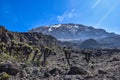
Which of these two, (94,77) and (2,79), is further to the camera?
(94,77)

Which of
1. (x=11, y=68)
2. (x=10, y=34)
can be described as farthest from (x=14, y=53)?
(x=10, y=34)

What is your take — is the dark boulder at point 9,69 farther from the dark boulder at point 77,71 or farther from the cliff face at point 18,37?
the cliff face at point 18,37

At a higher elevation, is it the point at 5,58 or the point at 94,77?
the point at 5,58

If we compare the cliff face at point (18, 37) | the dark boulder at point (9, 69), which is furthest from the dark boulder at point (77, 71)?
the cliff face at point (18, 37)

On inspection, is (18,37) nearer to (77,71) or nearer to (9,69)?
(9,69)

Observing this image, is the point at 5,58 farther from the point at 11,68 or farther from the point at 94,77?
the point at 94,77

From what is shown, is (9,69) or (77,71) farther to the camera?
(77,71)

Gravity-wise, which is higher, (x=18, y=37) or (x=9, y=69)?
(x=18, y=37)

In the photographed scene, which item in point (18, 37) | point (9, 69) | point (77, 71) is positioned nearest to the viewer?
point (9, 69)

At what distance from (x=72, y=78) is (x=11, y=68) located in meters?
13.1

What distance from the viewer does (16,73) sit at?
202ft

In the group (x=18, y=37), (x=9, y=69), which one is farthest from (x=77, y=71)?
(x=18, y=37)

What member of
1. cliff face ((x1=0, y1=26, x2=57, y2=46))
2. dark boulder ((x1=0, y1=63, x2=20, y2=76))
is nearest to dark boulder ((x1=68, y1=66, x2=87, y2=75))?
dark boulder ((x1=0, y1=63, x2=20, y2=76))

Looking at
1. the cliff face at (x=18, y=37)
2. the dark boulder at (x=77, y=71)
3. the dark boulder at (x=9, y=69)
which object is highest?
the cliff face at (x=18, y=37)
